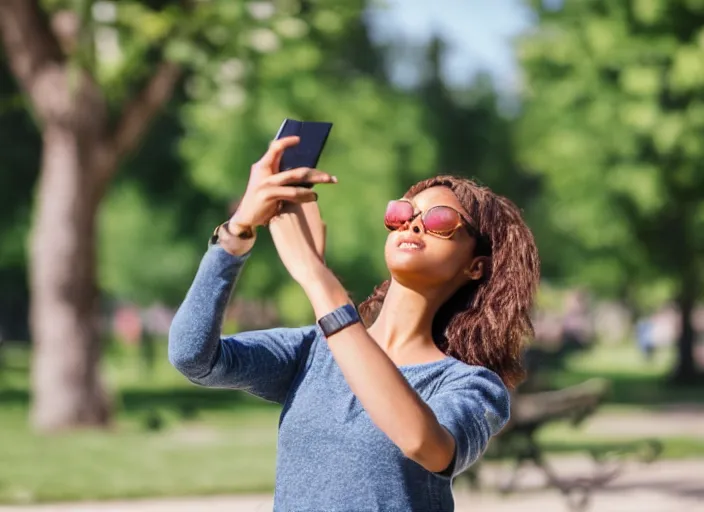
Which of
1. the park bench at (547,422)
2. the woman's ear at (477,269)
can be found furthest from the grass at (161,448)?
the woman's ear at (477,269)

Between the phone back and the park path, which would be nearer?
the phone back

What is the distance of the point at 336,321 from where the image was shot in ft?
8.54

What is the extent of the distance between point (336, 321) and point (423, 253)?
1.48 ft

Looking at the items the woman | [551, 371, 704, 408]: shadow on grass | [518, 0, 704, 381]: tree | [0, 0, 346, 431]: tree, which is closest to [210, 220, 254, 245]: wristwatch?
the woman

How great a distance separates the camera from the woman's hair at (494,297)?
3.07 meters

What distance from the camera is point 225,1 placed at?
14648 mm

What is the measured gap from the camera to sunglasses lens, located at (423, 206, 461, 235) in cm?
300

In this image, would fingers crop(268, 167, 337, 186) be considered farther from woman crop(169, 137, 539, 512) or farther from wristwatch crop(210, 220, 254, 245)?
wristwatch crop(210, 220, 254, 245)

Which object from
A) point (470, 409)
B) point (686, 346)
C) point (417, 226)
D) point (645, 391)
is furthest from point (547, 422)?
point (686, 346)

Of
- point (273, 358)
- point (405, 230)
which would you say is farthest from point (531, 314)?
point (273, 358)

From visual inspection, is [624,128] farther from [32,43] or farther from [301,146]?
[301,146]

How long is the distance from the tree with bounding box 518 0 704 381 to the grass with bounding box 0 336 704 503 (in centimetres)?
309

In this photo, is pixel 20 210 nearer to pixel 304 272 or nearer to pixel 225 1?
pixel 225 1

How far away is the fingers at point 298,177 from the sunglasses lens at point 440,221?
0.40 metres
